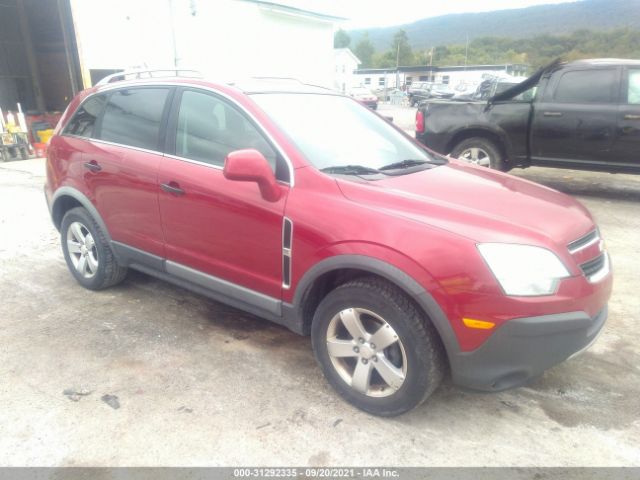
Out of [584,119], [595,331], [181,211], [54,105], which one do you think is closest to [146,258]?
[181,211]

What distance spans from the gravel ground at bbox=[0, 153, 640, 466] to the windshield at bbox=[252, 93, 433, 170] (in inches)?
52.1

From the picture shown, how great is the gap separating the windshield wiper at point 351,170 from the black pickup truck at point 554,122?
16.6 ft

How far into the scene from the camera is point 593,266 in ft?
8.39

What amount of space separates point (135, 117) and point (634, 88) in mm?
6402

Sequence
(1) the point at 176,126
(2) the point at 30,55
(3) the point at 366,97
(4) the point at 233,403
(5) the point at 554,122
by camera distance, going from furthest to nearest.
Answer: (3) the point at 366,97 → (2) the point at 30,55 → (5) the point at 554,122 → (1) the point at 176,126 → (4) the point at 233,403

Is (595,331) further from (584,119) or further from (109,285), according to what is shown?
(584,119)

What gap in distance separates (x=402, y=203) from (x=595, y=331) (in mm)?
1150

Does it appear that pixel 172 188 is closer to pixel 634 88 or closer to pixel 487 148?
pixel 487 148

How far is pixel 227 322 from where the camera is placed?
372 cm

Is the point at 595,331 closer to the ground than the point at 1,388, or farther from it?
farther from it

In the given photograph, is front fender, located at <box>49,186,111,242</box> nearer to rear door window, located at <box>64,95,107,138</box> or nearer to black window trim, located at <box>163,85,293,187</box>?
rear door window, located at <box>64,95,107,138</box>

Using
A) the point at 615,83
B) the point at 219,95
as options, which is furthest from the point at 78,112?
the point at 615,83

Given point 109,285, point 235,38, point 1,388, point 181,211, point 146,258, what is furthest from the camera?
point 235,38

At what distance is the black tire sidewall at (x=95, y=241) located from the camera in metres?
3.97
